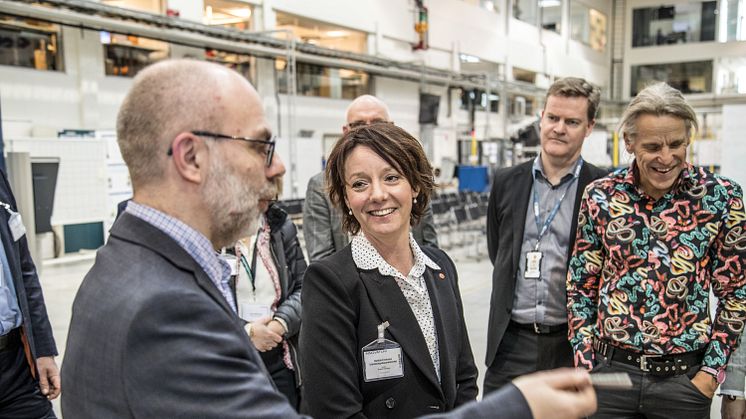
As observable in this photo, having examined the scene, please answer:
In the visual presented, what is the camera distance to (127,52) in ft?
32.7

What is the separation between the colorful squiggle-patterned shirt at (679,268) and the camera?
1802 mm

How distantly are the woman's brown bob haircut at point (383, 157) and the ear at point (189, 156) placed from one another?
76cm

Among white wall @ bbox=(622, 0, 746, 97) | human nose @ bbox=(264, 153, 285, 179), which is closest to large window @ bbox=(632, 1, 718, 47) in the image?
white wall @ bbox=(622, 0, 746, 97)

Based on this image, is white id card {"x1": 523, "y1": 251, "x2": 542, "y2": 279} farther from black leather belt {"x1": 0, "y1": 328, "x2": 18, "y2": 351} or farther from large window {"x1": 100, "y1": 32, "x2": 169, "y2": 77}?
large window {"x1": 100, "y1": 32, "x2": 169, "y2": 77}

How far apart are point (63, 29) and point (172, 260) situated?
374 inches

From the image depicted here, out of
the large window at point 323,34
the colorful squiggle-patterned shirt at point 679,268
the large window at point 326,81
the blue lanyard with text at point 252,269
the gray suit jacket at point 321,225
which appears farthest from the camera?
the large window at point 323,34

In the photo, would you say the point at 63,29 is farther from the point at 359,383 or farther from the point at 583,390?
the point at 583,390

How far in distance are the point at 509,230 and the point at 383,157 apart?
96 centimetres

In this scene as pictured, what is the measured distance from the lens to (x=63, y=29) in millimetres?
8883

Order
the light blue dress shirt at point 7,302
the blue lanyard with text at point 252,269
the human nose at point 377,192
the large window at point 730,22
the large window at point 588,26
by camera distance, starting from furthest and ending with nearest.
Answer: the large window at point 588,26, the large window at point 730,22, the blue lanyard with text at point 252,269, the light blue dress shirt at point 7,302, the human nose at point 377,192

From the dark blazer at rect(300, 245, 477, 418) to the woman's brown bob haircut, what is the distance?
0.26 meters

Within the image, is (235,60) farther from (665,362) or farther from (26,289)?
(665,362)

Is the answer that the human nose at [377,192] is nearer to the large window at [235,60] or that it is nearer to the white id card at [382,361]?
the white id card at [382,361]

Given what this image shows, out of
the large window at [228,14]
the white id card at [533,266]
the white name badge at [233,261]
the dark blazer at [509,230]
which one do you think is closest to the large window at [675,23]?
the large window at [228,14]
